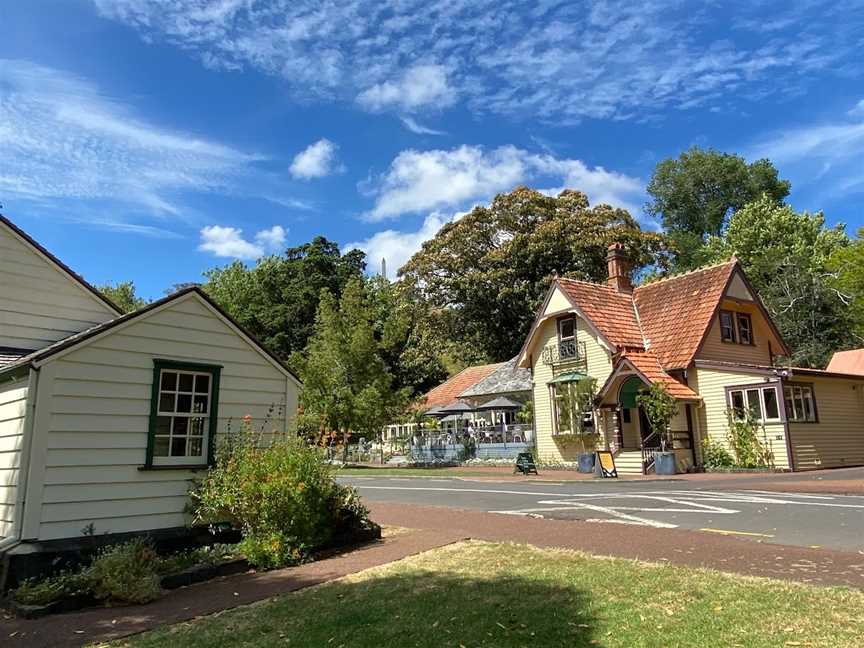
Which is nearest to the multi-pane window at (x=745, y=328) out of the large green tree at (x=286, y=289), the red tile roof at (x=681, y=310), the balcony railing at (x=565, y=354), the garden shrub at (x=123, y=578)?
the red tile roof at (x=681, y=310)

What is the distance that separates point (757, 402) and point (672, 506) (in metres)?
11.5

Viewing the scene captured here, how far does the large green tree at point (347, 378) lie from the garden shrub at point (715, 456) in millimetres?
15588

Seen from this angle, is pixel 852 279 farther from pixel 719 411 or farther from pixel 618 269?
pixel 719 411

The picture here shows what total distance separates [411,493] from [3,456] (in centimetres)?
1153

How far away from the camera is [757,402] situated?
22.6 meters

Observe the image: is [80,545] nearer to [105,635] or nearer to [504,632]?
[105,635]

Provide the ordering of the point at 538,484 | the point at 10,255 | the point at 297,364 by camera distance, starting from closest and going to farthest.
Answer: the point at 10,255 < the point at 538,484 < the point at 297,364

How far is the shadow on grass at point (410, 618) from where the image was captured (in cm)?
526

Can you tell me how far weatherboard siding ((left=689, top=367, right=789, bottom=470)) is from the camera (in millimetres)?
21828

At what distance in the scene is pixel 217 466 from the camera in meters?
9.57

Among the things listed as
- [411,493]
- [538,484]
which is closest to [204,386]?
[411,493]

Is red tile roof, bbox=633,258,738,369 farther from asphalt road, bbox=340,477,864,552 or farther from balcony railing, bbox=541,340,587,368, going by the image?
asphalt road, bbox=340,477,864,552

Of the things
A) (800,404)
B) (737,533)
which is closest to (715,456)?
(800,404)

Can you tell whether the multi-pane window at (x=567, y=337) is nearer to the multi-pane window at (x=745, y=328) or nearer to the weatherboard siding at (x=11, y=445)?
the multi-pane window at (x=745, y=328)
